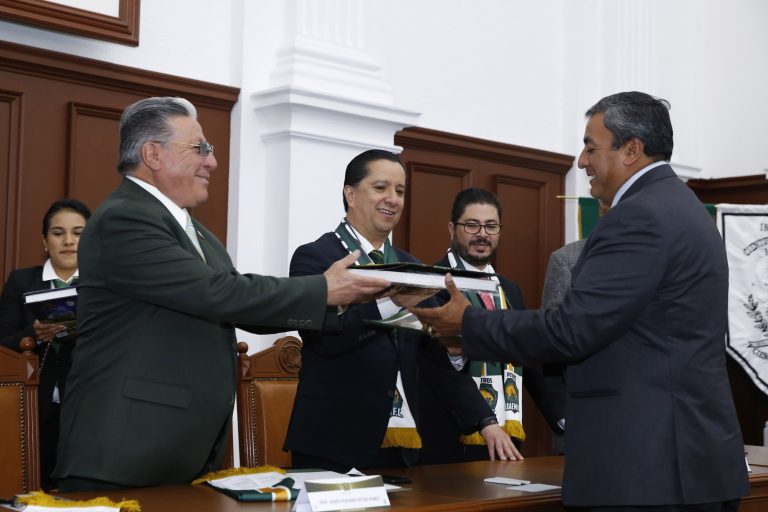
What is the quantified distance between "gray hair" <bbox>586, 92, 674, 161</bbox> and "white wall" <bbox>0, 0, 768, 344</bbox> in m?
2.57

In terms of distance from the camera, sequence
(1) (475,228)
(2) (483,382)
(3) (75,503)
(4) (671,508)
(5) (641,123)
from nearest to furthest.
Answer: (3) (75,503)
(4) (671,508)
(5) (641,123)
(2) (483,382)
(1) (475,228)

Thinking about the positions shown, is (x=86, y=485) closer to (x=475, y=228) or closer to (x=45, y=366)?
(x=45, y=366)

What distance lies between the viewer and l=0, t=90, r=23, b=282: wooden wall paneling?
4.45 metres

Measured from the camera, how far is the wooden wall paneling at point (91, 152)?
4660mm

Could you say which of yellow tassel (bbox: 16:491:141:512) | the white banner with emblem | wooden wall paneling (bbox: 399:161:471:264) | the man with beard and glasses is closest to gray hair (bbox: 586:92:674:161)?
the man with beard and glasses

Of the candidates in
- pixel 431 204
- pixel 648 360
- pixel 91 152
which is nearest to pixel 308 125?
pixel 91 152

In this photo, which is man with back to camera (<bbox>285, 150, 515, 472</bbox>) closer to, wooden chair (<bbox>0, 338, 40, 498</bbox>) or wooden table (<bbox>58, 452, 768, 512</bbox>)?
Result: wooden table (<bbox>58, 452, 768, 512</bbox>)

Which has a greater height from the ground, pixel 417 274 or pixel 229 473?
pixel 417 274

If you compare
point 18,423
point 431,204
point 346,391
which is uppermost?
point 431,204

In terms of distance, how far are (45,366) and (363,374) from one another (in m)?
1.41

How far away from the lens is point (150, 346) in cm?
256

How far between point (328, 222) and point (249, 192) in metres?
0.41

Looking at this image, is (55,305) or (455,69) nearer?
(55,305)

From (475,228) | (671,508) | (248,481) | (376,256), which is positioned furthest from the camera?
(475,228)
